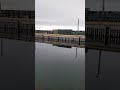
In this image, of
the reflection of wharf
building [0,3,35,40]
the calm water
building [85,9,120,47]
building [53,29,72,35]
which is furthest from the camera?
building [0,3,35,40]

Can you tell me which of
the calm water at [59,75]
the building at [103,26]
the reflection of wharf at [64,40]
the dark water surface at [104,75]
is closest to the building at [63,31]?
the building at [103,26]

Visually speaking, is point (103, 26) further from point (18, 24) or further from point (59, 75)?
point (59, 75)

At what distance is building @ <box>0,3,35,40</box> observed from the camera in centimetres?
1420

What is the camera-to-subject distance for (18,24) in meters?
14.7

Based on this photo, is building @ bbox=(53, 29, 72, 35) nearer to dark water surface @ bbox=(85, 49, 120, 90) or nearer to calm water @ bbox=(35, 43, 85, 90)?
calm water @ bbox=(35, 43, 85, 90)

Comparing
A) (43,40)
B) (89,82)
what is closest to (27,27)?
(43,40)

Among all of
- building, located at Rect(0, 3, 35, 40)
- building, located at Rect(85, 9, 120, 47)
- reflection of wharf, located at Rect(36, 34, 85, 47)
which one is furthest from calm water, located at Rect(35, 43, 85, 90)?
building, located at Rect(0, 3, 35, 40)

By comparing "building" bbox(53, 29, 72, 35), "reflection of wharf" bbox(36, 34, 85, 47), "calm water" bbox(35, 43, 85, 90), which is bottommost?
"calm water" bbox(35, 43, 85, 90)

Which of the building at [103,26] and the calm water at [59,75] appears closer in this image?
the calm water at [59,75]

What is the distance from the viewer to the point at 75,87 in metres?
4.34

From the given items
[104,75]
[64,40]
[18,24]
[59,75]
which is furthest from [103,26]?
[59,75]

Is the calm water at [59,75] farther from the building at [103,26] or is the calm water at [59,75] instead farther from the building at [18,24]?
the building at [18,24]

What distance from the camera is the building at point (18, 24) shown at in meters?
14.2

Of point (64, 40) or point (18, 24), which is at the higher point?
point (18, 24)
